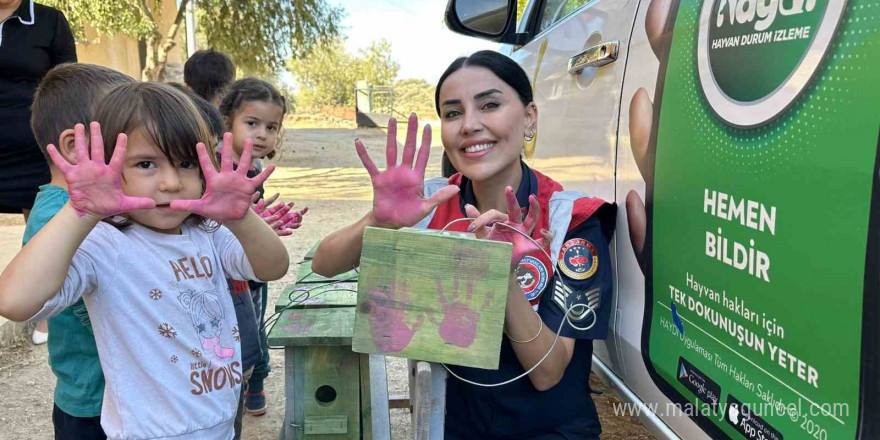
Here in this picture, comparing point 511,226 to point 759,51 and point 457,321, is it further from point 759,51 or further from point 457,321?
point 759,51

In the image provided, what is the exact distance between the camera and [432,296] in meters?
1.33

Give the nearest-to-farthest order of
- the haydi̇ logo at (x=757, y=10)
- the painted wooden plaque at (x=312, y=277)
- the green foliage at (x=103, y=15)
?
the haydi̇ logo at (x=757, y=10), the painted wooden plaque at (x=312, y=277), the green foliage at (x=103, y=15)

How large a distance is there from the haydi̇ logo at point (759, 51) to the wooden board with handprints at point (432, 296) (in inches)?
20.2

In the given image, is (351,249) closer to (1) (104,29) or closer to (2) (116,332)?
(2) (116,332)

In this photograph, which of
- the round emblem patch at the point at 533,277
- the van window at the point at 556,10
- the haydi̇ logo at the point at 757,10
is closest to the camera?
the haydi̇ logo at the point at 757,10

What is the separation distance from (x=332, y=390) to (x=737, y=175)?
1.84 meters

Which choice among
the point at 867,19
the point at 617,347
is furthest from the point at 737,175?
the point at 617,347

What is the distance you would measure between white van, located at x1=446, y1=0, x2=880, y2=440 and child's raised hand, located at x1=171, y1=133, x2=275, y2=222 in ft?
3.02

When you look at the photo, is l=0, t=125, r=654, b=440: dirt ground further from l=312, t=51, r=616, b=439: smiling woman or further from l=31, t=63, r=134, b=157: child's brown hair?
l=31, t=63, r=134, b=157: child's brown hair

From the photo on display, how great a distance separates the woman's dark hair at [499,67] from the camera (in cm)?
182

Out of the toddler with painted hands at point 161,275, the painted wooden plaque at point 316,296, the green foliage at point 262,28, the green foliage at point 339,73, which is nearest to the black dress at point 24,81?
the painted wooden plaque at point 316,296

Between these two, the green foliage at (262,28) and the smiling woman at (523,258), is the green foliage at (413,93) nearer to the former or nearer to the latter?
the green foliage at (262,28)

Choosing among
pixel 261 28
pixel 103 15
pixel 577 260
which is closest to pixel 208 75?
pixel 577 260
